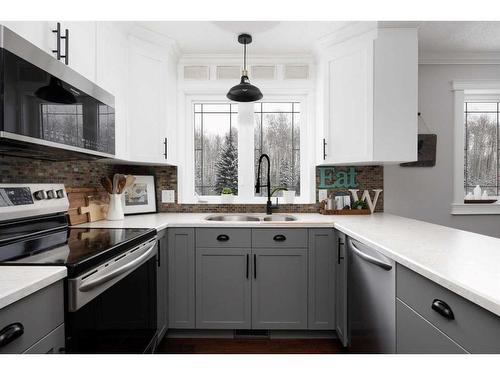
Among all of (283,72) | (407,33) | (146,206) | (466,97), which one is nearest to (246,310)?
(146,206)

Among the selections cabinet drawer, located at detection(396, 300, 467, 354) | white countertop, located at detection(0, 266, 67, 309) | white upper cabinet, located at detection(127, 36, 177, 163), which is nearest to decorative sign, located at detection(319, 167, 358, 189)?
white upper cabinet, located at detection(127, 36, 177, 163)

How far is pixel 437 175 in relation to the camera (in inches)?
102

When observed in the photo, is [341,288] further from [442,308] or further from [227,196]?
[227,196]

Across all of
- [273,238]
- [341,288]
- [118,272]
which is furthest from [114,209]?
[341,288]

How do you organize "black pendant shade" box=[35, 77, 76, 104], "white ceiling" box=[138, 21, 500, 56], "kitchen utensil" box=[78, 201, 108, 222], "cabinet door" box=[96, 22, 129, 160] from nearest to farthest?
"black pendant shade" box=[35, 77, 76, 104]
"cabinet door" box=[96, 22, 129, 160]
"kitchen utensil" box=[78, 201, 108, 222]
"white ceiling" box=[138, 21, 500, 56]

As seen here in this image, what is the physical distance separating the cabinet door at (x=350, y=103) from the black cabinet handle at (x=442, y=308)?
1342 millimetres

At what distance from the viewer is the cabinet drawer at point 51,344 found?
784mm

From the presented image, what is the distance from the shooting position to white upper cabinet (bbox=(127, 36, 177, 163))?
2.15 metres

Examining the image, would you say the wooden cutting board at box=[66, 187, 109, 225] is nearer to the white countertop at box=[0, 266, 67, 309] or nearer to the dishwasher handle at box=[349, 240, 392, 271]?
the white countertop at box=[0, 266, 67, 309]

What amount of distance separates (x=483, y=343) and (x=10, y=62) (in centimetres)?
166

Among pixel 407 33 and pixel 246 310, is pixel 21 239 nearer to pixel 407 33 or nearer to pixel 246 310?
pixel 246 310

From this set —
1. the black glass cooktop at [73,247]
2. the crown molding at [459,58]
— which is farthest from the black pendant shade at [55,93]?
the crown molding at [459,58]

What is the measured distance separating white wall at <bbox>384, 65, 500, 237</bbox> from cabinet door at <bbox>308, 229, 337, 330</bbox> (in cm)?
93

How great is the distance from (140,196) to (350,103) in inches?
75.4
